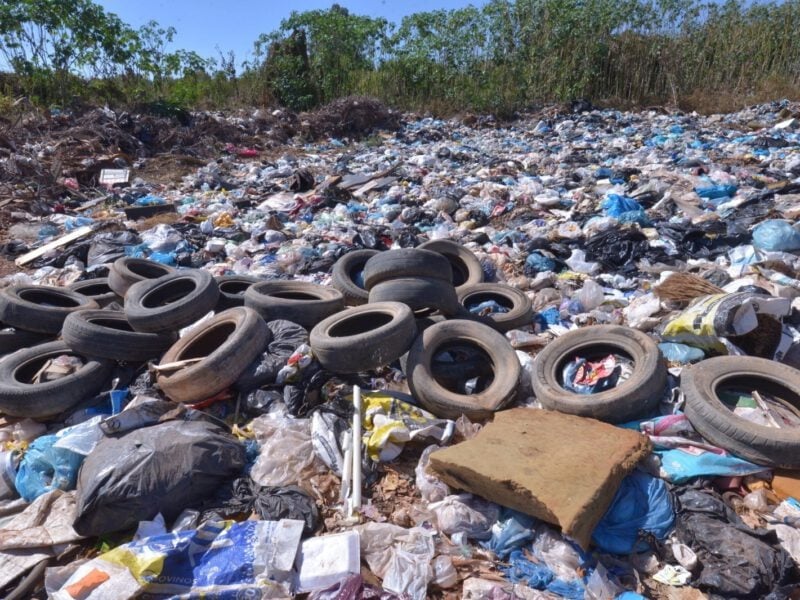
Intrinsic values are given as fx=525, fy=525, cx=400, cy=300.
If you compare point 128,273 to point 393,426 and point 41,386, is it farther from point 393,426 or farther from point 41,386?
point 393,426

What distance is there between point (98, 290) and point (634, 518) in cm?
505

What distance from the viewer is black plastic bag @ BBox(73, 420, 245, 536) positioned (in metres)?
2.57

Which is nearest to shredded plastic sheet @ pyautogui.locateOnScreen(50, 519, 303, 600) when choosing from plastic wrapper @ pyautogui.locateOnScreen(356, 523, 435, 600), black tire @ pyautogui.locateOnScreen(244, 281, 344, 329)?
plastic wrapper @ pyautogui.locateOnScreen(356, 523, 435, 600)

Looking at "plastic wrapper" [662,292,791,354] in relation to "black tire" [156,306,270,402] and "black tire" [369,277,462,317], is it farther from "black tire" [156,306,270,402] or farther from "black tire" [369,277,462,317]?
"black tire" [156,306,270,402]

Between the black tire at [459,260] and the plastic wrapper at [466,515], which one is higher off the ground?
the black tire at [459,260]

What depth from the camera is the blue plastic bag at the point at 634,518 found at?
2.46 m

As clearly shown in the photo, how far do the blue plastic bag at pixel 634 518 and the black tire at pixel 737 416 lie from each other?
52 cm

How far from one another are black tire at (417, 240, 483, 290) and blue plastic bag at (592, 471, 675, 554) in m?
2.89

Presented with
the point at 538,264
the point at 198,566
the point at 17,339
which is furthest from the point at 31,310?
the point at 538,264

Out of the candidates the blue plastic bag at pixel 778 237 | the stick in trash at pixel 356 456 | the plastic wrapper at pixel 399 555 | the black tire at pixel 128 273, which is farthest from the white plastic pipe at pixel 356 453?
the blue plastic bag at pixel 778 237

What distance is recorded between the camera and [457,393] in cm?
373

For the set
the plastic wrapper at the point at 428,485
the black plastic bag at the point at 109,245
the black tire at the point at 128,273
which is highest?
the black plastic bag at the point at 109,245

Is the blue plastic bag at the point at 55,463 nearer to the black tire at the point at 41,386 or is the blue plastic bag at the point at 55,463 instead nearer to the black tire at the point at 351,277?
the black tire at the point at 41,386

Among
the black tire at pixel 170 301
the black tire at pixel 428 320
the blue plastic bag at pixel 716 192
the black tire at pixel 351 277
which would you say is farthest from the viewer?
the blue plastic bag at pixel 716 192
